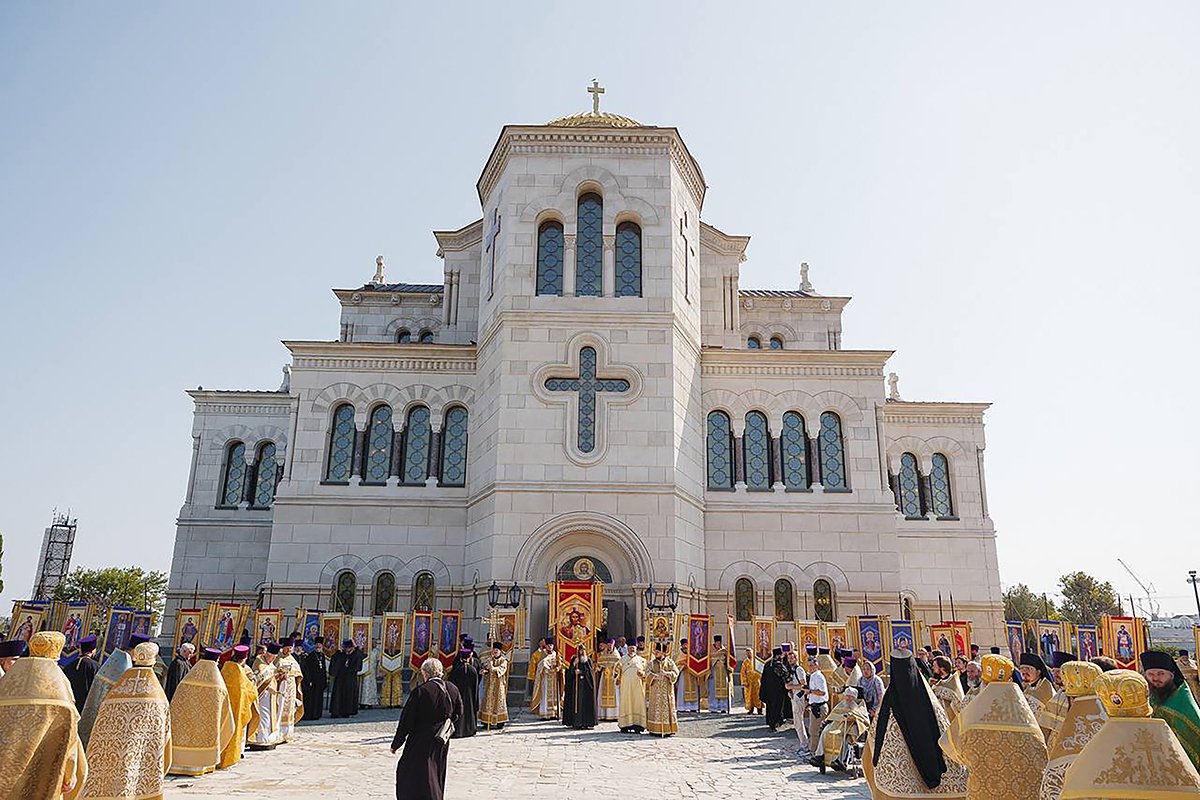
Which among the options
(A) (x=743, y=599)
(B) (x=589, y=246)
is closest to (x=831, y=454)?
(A) (x=743, y=599)

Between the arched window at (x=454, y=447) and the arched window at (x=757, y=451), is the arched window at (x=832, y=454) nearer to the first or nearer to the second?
the arched window at (x=757, y=451)

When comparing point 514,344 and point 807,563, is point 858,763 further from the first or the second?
point 514,344

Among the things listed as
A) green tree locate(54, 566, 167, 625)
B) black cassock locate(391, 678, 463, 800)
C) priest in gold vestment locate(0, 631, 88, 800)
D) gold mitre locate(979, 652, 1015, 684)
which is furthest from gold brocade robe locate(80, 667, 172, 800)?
green tree locate(54, 566, 167, 625)

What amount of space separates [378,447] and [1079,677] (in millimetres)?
19025

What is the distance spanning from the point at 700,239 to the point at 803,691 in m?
17.3

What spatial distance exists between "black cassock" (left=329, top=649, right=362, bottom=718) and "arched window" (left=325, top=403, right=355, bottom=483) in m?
6.31

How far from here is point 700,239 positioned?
26891 millimetres

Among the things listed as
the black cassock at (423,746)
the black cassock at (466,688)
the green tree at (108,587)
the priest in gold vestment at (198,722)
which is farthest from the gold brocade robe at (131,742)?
the green tree at (108,587)

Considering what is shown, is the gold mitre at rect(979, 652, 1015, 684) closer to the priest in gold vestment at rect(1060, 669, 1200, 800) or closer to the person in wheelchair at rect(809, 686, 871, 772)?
the priest in gold vestment at rect(1060, 669, 1200, 800)

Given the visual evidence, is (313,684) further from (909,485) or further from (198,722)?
(909,485)

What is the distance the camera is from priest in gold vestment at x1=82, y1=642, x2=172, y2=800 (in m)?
7.10

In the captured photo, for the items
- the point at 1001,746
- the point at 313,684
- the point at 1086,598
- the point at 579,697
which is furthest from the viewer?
the point at 1086,598

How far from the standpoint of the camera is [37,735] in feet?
18.1

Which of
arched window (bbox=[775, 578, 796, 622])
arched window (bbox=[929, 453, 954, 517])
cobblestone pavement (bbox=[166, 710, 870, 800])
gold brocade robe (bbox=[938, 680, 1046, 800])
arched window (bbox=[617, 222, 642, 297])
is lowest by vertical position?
cobblestone pavement (bbox=[166, 710, 870, 800])
